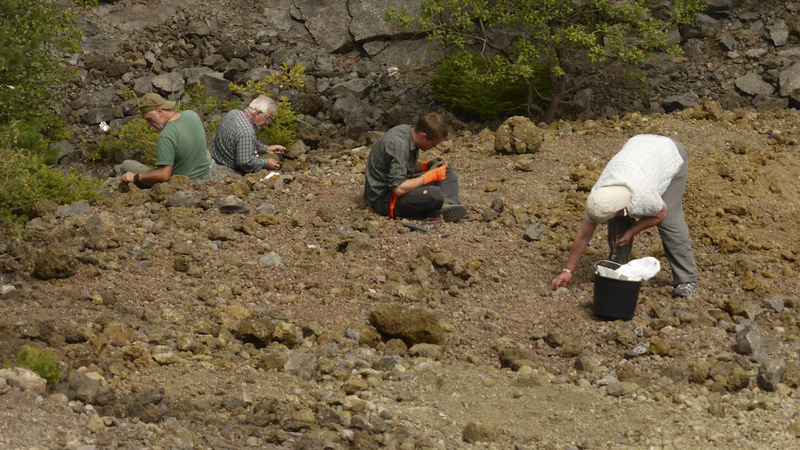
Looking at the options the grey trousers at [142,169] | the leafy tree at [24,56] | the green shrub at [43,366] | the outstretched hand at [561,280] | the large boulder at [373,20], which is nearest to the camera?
the green shrub at [43,366]

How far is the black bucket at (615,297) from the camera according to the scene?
609cm

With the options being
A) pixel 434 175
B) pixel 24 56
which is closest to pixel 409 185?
pixel 434 175

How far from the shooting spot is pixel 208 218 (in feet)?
25.7

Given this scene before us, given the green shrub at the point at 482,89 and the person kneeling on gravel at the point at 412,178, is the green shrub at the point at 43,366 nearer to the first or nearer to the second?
the person kneeling on gravel at the point at 412,178

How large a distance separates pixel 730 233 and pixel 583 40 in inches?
146

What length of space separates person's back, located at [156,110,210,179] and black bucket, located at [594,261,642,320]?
4.36m

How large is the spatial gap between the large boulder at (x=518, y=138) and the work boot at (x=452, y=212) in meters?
1.99

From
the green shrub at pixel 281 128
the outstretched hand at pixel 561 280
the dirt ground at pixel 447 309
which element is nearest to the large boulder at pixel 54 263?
the dirt ground at pixel 447 309

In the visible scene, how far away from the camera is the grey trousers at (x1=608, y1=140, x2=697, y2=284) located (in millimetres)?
6402

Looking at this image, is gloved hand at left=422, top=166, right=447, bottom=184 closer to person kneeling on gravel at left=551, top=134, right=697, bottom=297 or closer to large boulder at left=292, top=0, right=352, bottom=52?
person kneeling on gravel at left=551, top=134, right=697, bottom=297

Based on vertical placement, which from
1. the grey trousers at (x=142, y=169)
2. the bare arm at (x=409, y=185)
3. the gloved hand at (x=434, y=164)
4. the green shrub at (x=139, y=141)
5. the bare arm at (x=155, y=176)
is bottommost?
the green shrub at (x=139, y=141)

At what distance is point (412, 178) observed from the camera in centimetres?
766

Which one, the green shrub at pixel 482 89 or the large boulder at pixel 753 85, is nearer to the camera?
the green shrub at pixel 482 89

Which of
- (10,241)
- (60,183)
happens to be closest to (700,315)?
(10,241)
